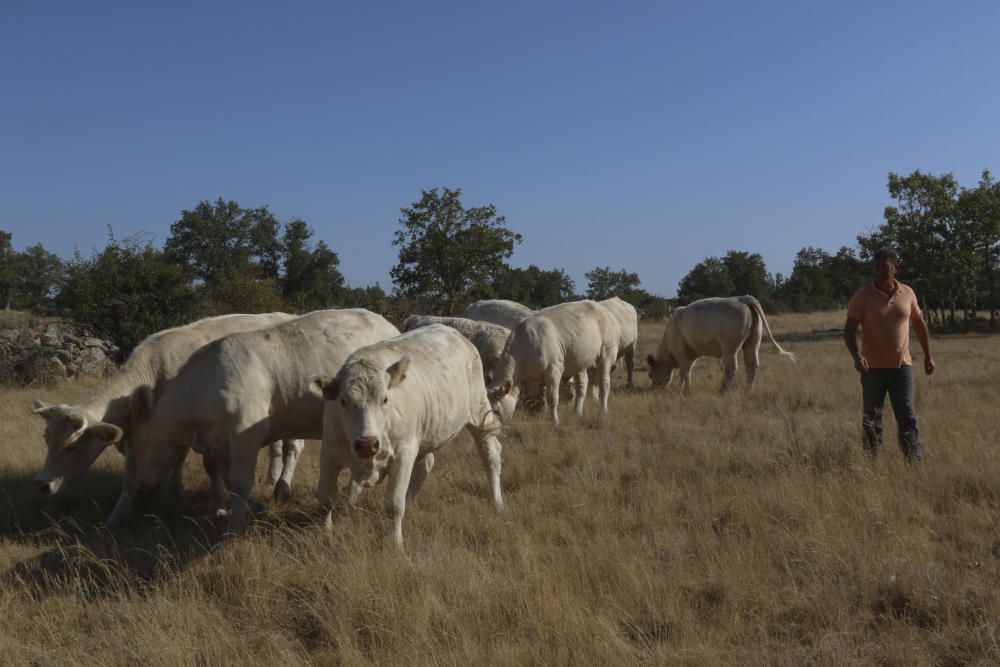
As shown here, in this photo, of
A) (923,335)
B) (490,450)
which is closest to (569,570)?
(490,450)

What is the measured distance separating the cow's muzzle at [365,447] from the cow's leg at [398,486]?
626mm

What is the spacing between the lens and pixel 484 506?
7094 millimetres

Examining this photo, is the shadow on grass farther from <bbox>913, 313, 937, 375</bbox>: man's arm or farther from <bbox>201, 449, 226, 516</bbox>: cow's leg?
<bbox>913, 313, 937, 375</bbox>: man's arm

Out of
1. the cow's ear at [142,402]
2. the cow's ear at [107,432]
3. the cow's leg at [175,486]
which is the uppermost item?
the cow's ear at [142,402]

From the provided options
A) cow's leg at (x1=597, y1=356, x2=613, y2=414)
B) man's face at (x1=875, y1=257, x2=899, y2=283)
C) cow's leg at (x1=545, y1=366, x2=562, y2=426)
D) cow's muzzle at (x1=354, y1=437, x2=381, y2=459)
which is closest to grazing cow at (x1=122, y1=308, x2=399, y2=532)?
cow's muzzle at (x1=354, y1=437, x2=381, y2=459)

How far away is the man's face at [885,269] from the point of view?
25.4 feet

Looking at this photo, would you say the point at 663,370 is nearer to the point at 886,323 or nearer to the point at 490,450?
the point at 886,323

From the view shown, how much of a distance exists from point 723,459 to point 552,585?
403 centimetres

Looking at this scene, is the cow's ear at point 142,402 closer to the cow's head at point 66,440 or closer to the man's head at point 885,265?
the cow's head at point 66,440

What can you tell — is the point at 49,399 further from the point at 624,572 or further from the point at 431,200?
the point at 431,200

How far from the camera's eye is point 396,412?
19.0 feet

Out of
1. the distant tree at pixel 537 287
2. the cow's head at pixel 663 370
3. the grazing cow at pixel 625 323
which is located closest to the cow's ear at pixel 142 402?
the grazing cow at pixel 625 323

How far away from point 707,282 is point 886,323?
6009 cm

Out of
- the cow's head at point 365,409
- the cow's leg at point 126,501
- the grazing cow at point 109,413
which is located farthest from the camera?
the cow's leg at point 126,501
